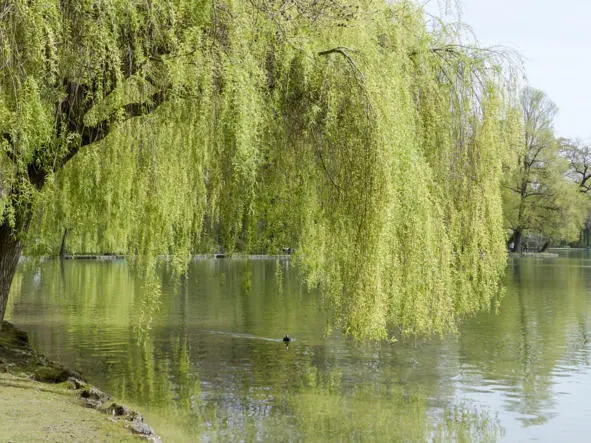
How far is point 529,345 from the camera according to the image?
12.7m

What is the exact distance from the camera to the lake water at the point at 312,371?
7480 millimetres

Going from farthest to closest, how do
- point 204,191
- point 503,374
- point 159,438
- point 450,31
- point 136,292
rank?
1. point 136,292
2. point 503,374
3. point 450,31
4. point 204,191
5. point 159,438

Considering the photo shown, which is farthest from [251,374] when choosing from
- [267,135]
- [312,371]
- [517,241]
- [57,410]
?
[517,241]

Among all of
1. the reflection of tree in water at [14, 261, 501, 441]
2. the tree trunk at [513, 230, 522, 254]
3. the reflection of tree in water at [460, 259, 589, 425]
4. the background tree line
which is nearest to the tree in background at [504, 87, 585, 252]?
the tree trunk at [513, 230, 522, 254]

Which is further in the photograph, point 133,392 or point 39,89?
point 133,392

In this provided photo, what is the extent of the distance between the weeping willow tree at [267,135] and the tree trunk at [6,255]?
0.06 ft

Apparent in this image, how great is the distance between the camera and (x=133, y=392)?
28.6 ft

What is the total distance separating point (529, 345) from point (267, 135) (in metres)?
7.50

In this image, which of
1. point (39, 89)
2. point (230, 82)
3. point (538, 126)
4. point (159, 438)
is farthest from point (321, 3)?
point (538, 126)

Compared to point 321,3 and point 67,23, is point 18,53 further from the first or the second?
point 321,3

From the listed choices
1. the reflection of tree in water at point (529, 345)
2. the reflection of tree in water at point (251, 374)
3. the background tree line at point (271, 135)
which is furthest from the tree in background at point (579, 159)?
the background tree line at point (271, 135)

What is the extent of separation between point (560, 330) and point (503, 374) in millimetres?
4741

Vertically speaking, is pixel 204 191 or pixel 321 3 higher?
pixel 321 3

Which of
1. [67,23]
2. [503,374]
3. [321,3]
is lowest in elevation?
[503,374]
